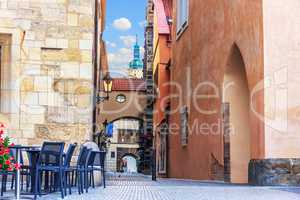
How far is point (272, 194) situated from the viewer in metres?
8.35

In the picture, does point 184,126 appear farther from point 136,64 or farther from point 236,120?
point 136,64

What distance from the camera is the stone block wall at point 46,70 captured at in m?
10.7

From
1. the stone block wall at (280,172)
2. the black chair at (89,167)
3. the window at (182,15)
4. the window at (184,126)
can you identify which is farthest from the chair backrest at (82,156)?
the window at (182,15)

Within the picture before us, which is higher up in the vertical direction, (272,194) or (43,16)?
(43,16)

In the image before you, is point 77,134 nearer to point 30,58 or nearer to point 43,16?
point 30,58

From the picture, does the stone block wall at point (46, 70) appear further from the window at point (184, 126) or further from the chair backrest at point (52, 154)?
the window at point (184, 126)

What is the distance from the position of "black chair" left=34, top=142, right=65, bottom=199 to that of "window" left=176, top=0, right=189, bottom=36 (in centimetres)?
1340

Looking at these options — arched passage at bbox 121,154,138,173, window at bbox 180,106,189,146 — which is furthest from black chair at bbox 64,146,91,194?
arched passage at bbox 121,154,138,173

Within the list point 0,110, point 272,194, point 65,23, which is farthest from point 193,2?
point 272,194

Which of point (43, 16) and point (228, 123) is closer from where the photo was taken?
point (43, 16)

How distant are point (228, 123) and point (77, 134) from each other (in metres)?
4.68

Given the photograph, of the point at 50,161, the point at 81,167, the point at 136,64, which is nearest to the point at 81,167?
the point at 81,167

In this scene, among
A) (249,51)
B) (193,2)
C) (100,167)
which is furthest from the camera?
(193,2)

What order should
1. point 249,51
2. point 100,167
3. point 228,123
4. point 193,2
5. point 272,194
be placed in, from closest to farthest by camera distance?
point 272,194, point 100,167, point 249,51, point 228,123, point 193,2
